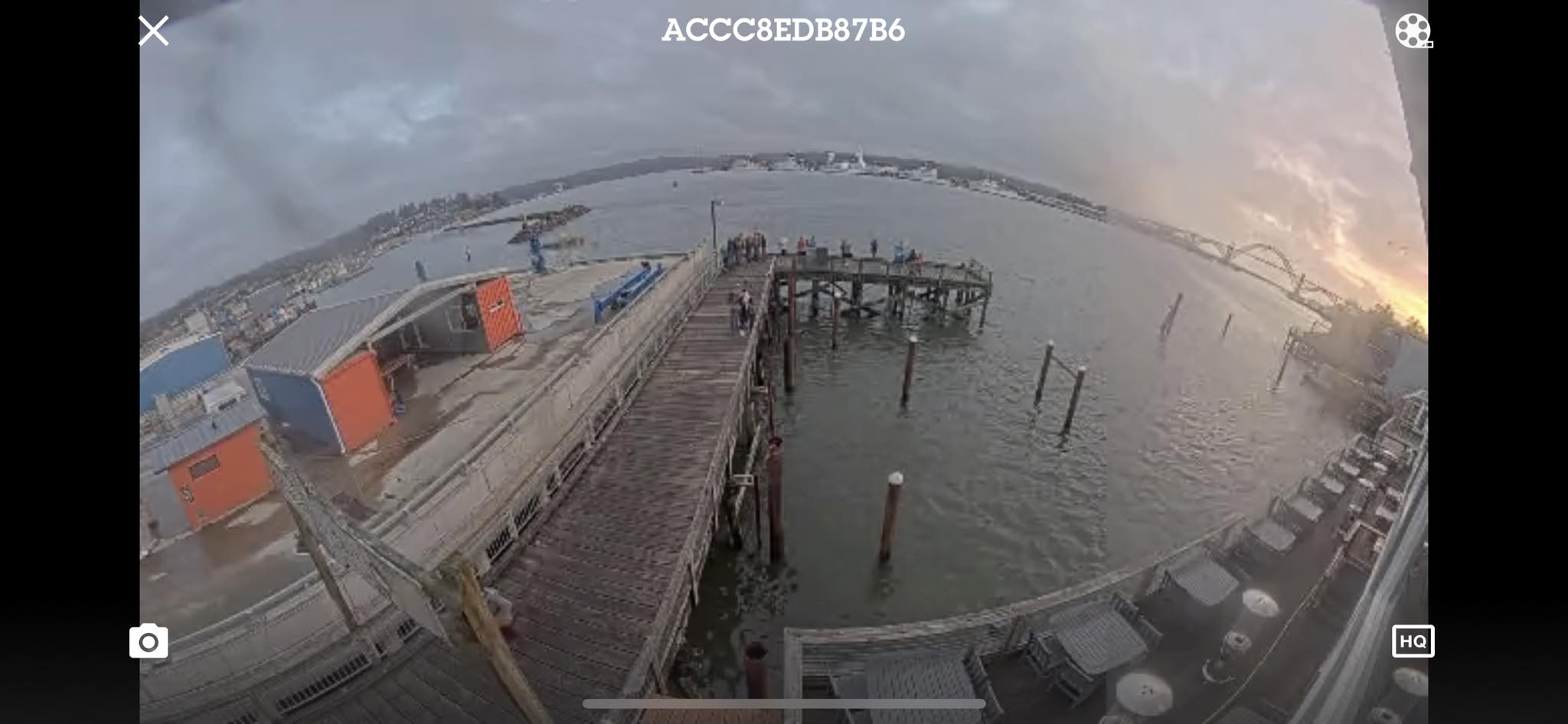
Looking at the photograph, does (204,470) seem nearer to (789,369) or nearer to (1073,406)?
(789,369)

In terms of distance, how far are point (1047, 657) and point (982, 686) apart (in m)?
0.66

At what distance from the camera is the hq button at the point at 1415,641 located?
357cm

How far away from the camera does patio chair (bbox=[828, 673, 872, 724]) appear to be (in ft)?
13.7

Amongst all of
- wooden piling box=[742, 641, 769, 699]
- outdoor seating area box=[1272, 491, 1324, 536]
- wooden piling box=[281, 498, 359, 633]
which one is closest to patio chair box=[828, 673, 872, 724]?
wooden piling box=[742, 641, 769, 699]

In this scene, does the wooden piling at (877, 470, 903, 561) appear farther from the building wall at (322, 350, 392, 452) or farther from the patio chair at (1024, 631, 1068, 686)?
the building wall at (322, 350, 392, 452)

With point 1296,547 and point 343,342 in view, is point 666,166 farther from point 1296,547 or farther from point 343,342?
point 1296,547

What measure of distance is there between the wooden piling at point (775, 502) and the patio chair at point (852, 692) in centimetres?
285

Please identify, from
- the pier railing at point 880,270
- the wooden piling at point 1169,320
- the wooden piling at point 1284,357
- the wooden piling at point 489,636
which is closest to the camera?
the wooden piling at point 489,636

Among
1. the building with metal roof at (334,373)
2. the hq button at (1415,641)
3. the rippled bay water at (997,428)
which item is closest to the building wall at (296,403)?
the building with metal roof at (334,373)

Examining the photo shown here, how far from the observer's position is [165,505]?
5.38 m

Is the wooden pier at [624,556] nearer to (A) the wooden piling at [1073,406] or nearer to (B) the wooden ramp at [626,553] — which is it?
(B) the wooden ramp at [626,553]

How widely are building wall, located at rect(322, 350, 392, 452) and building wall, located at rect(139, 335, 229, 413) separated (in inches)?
39.1

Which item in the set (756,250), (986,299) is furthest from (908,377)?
(756,250)
